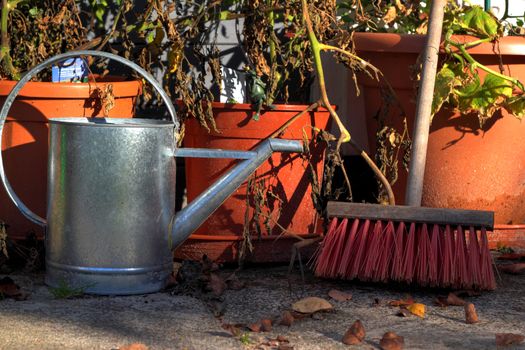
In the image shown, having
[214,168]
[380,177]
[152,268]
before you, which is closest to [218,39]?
[214,168]

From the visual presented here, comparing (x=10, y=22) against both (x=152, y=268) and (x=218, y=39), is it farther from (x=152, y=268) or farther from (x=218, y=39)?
(x=152, y=268)

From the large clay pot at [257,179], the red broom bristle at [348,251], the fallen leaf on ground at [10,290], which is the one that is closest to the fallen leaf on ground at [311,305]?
the red broom bristle at [348,251]

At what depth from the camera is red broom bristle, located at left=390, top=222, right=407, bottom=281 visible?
2523mm

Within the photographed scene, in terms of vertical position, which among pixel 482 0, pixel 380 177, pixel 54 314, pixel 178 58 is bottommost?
pixel 54 314

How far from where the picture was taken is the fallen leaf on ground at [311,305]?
230cm

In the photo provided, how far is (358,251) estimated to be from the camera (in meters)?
2.57

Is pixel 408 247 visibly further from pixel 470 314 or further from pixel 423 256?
pixel 470 314

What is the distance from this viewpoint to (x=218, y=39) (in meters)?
3.43

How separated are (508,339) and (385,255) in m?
0.52

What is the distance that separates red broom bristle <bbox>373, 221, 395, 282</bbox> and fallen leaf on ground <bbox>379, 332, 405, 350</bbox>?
452 millimetres

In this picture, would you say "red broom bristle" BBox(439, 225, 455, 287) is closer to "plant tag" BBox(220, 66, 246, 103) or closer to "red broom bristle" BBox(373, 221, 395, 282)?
"red broom bristle" BBox(373, 221, 395, 282)

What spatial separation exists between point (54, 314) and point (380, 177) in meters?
1.05

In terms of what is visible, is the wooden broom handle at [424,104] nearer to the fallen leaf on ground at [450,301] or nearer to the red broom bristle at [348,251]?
the red broom bristle at [348,251]

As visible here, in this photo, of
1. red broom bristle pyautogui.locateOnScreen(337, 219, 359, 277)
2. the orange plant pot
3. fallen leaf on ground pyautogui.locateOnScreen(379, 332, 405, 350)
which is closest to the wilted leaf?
red broom bristle pyautogui.locateOnScreen(337, 219, 359, 277)
